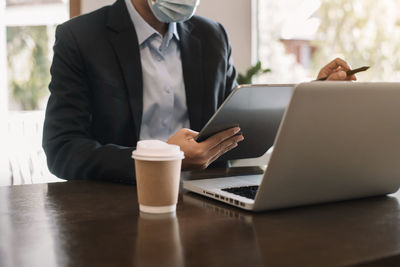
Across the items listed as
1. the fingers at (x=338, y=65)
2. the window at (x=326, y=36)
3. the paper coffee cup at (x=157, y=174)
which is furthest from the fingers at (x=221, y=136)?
the window at (x=326, y=36)

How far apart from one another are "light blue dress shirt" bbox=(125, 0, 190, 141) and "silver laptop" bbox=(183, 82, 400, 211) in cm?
70

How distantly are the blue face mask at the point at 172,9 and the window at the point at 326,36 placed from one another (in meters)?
2.25

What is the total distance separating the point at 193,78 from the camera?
71.7 inches

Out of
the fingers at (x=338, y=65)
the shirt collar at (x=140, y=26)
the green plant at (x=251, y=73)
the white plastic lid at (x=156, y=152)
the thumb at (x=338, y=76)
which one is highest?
the shirt collar at (x=140, y=26)

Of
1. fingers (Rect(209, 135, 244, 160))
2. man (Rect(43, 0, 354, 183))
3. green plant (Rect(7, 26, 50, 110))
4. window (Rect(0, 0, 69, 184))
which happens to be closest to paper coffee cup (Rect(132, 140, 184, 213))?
fingers (Rect(209, 135, 244, 160))

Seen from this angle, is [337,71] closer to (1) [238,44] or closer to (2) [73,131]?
(2) [73,131]

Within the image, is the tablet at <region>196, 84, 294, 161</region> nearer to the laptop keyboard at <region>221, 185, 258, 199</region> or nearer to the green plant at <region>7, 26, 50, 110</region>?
the laptop keyboard at <region>221, 185, 258, 199</region>

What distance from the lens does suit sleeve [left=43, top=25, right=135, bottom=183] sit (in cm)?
132

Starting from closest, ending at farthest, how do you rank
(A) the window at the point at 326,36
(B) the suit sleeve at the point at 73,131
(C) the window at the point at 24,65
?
(B) the suit sleeve at the point at 73,131
(A) the window at the point at 326,36
(C) the window at the point at 24,65

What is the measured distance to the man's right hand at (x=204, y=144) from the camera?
1.14m

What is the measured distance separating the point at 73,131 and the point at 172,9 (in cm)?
52

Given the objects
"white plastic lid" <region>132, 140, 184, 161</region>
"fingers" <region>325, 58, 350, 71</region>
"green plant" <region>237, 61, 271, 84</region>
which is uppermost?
"fingers" <region>325, 58, 350, 71</region>

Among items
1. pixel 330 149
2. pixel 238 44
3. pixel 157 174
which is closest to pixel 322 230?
pixel 330 149

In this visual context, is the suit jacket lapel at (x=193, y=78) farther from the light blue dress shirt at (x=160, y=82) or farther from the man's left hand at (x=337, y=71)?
the man's left hand at (x=337, y=71)
